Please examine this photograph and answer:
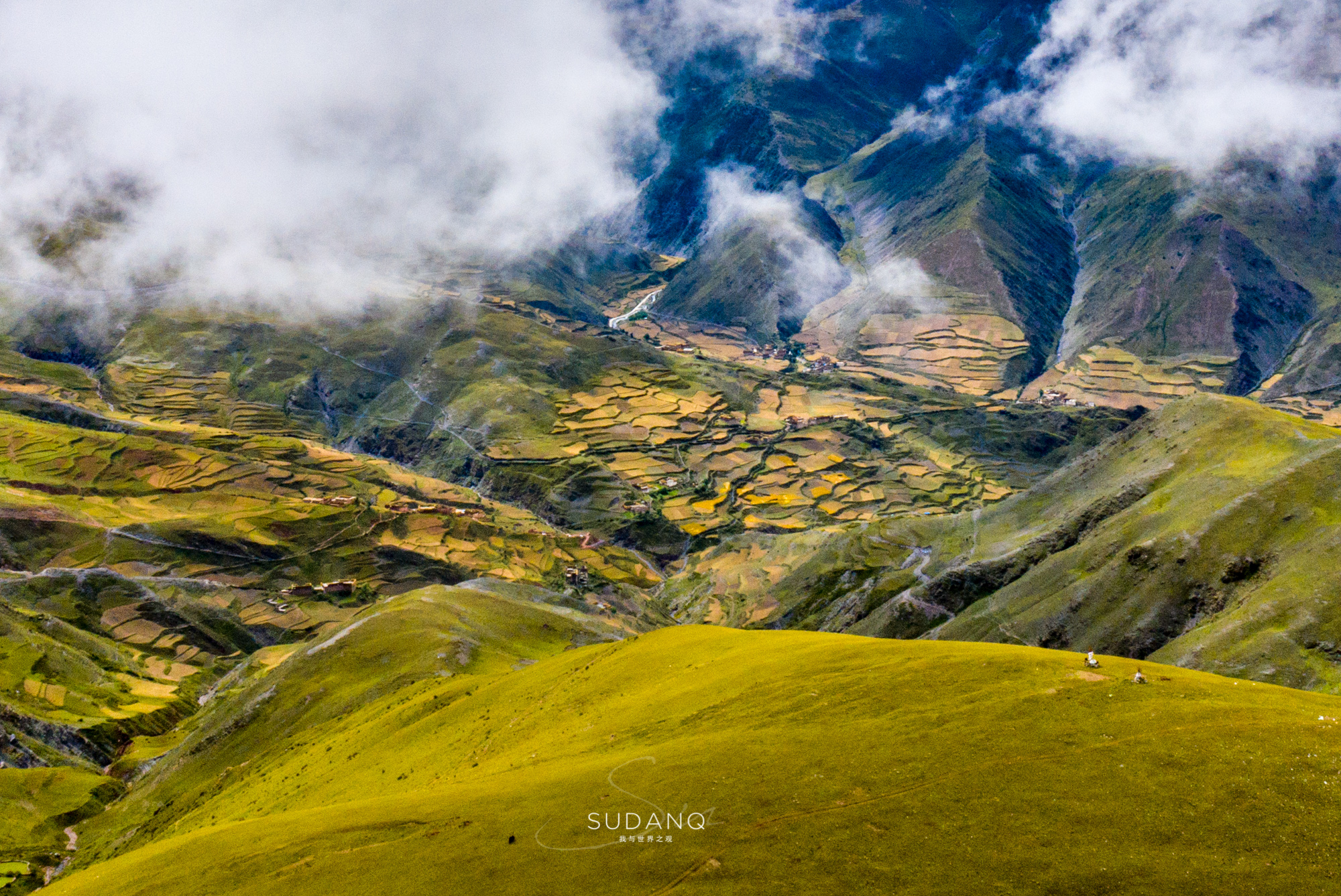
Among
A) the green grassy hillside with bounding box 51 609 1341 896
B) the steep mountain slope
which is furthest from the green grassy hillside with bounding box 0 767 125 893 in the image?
the steep mountain slope

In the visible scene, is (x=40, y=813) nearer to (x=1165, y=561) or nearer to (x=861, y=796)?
(x=861, y=796)

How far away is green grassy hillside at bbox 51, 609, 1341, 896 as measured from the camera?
3522 cm

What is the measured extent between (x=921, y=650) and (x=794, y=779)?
17344 mm

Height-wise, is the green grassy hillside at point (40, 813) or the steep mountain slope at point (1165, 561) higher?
the steep mountain slope at point (1165, 561)

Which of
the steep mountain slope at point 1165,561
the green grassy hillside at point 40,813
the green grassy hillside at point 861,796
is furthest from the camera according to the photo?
the green grassy hillside at point 40,813

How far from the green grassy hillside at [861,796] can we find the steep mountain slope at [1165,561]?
2187 inches

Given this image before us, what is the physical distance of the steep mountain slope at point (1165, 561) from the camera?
9638 cm

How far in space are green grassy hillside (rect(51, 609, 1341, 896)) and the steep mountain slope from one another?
5555 cm

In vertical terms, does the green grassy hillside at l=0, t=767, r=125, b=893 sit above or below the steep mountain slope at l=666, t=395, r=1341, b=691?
below

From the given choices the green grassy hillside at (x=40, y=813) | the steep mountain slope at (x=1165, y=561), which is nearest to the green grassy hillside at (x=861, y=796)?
the green grassy hillside at (x=40, y=813)

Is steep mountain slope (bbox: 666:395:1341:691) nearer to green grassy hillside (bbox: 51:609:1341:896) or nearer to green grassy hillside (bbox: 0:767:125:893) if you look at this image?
green grassy hillside (bbox: 51:609:1341:896)

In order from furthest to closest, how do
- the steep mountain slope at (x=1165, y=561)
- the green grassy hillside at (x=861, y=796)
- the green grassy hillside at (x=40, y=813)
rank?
the green grassy hillside at (x=40, y=813) < the steep mountain slope at (x=1165, y=561) < the green grassy hillside at (x=861, y=796)

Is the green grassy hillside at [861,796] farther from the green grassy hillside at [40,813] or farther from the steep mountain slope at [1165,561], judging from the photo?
the steep mountain slope at [1165,561]

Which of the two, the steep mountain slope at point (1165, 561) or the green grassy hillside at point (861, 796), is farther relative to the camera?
the steep mountain slope at point (1165, 561)
